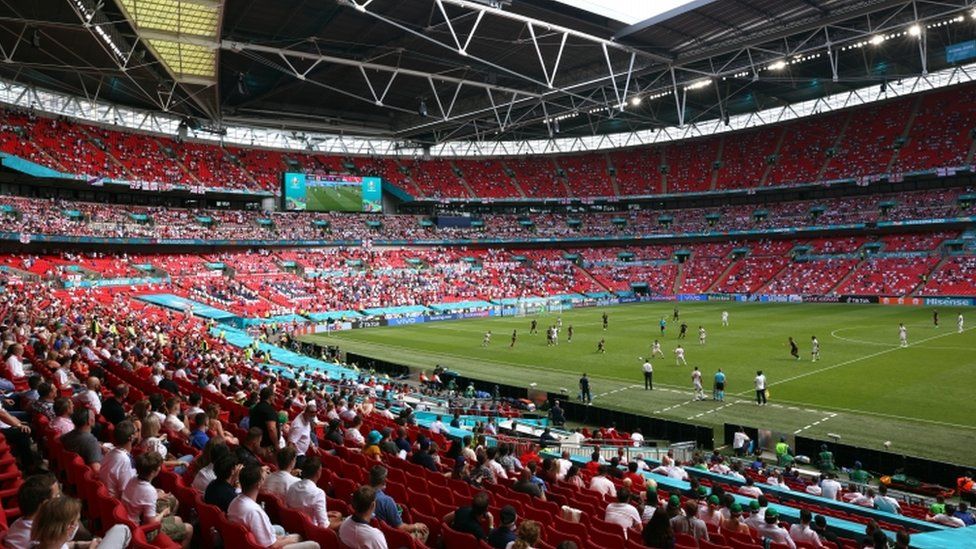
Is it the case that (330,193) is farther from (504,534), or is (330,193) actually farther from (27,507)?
(27,507)

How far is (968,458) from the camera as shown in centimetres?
1655

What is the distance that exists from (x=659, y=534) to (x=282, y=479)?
3.86 metres

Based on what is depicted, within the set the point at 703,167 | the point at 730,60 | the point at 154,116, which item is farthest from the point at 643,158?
the point at 154,116

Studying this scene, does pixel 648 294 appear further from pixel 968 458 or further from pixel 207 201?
pixel 968 458

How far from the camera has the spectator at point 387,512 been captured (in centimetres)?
607

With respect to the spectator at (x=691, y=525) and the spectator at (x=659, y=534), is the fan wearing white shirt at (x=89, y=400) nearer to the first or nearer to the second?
the spectator at (x=659, y=534)

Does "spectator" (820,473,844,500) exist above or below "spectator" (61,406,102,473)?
below

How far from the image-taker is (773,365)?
97.4 ft

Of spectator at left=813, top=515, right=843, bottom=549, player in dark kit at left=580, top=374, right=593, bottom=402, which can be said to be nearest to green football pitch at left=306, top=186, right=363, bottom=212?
player in dark kit at left=580, top=374, right=593, bottom=402

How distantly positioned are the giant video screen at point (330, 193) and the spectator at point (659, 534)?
6573cm

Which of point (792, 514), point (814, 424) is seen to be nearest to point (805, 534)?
point (792, 514)

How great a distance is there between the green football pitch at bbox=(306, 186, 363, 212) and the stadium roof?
1035 cm

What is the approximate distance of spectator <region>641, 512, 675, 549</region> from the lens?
6621 mm

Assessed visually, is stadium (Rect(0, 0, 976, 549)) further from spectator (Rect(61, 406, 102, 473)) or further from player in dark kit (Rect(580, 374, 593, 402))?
player in dark kit (Rect(580, 374, 593, 402))
